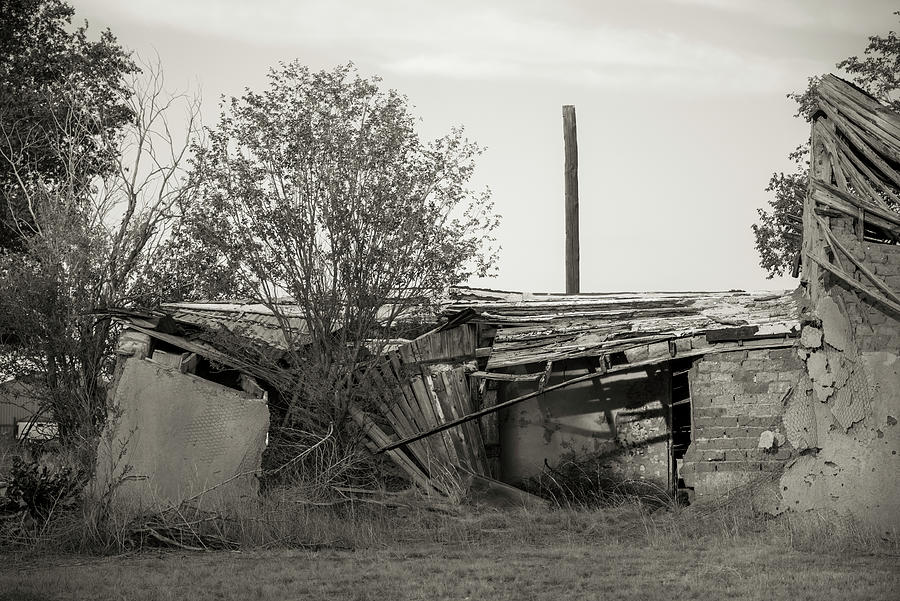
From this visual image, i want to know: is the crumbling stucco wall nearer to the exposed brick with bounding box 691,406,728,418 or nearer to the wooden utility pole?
the exposed brick with bounding box 691,406,728,418

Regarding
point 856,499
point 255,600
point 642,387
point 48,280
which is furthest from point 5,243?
point 856,499

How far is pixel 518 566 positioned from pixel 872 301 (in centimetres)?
438

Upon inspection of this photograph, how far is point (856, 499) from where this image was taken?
933 centimetres

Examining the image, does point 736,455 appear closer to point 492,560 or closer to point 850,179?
point 850,179

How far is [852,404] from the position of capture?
9.50 m

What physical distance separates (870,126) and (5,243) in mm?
18627

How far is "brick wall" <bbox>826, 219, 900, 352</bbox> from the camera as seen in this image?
9.55 metres

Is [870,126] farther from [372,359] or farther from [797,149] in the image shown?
[797,149]

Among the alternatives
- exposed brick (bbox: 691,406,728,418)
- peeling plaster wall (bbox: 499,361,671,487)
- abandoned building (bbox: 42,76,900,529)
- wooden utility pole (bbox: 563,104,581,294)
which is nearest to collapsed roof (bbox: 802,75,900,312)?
abandoned building (bbox: 42,76,900,529)

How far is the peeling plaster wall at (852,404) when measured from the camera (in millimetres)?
9289

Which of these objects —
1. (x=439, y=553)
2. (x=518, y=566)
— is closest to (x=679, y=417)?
(x=439, y=553)

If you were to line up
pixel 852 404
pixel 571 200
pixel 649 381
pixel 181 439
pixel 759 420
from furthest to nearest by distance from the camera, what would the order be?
pixel 571 200
pixel 649 381
pixel 181 439
pixel 759 420
pixel 852 404

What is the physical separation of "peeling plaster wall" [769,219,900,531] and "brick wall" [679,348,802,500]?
998 mm

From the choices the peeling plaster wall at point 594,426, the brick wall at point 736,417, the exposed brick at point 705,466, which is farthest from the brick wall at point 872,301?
the peeling plaster wall at point 594,426
